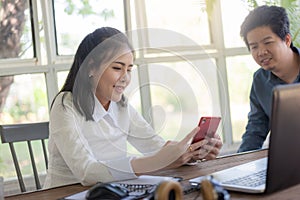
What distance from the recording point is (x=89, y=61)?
5.65 ft

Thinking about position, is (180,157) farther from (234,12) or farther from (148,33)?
(234,12)

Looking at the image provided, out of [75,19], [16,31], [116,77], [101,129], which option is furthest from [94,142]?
[75,19]

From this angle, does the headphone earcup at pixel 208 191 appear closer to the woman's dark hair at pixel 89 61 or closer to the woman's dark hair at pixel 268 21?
the woman's dark hair at pixel 89 61

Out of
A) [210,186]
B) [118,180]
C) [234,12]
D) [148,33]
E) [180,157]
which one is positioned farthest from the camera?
[234,12]

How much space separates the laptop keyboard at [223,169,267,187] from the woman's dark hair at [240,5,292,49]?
3.45ft

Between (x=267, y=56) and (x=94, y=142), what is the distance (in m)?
0.98

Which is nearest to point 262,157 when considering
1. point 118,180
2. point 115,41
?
point 118,180

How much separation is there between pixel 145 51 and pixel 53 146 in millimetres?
1943

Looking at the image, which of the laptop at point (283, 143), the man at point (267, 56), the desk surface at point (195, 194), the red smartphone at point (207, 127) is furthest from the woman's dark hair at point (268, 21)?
the laptop at point (283, 143)

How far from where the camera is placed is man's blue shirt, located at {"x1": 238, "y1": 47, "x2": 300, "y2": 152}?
214 cm

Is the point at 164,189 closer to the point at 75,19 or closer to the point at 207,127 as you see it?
the point at 207,127

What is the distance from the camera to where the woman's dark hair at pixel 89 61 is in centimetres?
168

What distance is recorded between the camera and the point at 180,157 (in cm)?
158

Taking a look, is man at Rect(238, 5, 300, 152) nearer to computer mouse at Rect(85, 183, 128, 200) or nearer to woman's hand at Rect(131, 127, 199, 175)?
woman's hand at Rect(131, 127, 199, 175)
